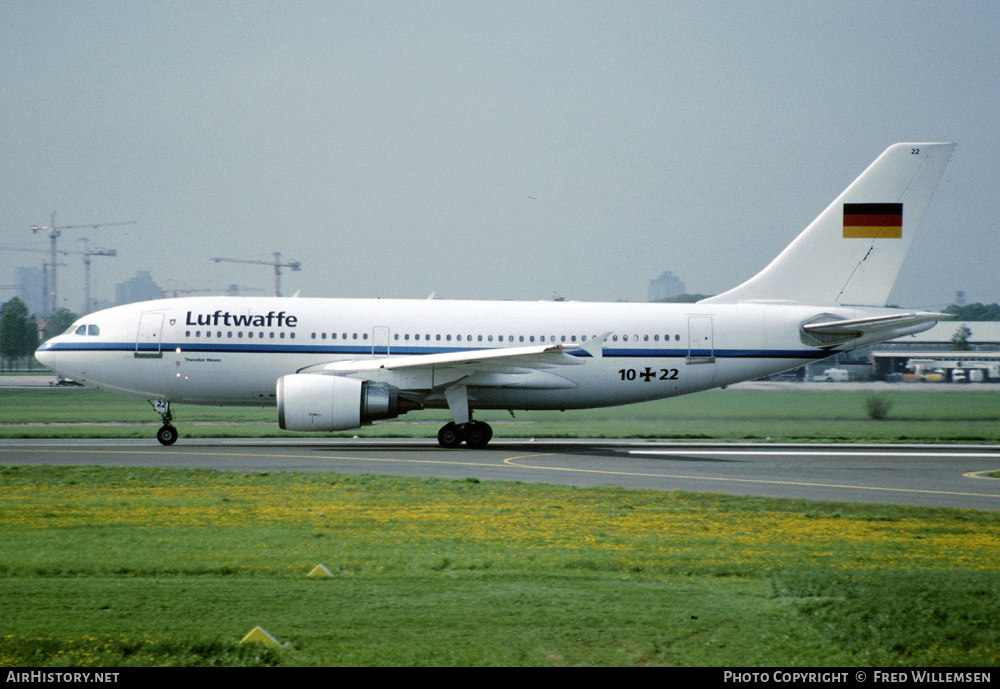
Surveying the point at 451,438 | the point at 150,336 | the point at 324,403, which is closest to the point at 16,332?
the point at 150,336

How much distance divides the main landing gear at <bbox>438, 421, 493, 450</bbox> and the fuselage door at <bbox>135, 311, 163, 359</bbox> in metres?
8.43

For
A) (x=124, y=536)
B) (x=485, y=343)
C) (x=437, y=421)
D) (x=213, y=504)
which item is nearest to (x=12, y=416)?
(x=437, y=421)

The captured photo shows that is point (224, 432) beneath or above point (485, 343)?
beneath

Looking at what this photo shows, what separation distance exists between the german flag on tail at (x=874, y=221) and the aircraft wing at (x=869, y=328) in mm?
3086

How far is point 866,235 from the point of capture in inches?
1158

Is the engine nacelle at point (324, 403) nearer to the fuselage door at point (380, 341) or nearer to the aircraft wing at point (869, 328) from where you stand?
the fuselage door at point (380, 341)

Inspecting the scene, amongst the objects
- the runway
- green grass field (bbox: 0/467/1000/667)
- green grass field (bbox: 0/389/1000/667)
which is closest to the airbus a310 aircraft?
the runway

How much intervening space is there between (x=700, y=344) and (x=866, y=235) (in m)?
6.72

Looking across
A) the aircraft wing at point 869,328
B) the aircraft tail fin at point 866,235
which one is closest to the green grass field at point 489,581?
the aircraft wing at point 869,328

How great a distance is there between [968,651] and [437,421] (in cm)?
2917

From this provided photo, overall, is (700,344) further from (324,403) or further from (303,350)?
(303,350)

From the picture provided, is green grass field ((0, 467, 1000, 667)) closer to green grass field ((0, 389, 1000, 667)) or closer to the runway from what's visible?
green grass field ((0, 389, 1000, 667))

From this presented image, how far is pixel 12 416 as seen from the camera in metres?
35.6

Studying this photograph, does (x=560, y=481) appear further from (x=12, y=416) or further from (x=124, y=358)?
(x=12, y=416)
